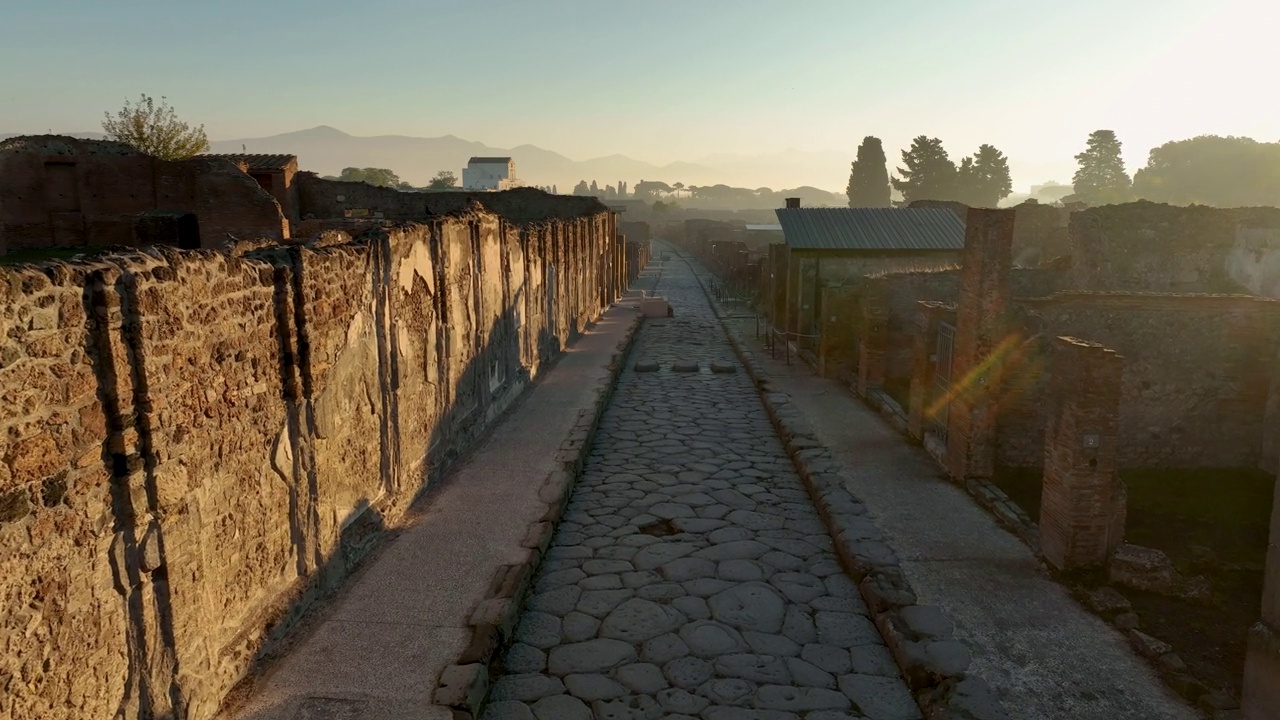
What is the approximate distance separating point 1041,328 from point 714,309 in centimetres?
1581

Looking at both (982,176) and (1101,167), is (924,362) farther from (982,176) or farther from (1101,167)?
(1101,167)

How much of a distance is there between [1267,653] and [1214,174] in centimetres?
8062

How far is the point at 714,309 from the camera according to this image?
2358cm

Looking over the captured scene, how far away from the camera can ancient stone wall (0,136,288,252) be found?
22.4 meters

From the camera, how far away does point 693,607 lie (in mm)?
5586

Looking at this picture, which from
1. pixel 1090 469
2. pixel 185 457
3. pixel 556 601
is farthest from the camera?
pixel 1090 469

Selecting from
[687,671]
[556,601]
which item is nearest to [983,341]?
[687,671]

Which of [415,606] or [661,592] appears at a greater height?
[415,606]

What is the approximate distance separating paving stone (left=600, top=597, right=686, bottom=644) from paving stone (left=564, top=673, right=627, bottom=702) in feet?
1.53

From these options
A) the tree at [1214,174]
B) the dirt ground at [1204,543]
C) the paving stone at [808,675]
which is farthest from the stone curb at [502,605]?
the tree at [1214,174]

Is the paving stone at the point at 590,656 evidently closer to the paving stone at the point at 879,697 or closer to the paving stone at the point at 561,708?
the paving stone at the point at 561,708

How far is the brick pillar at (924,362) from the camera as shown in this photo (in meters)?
8.80

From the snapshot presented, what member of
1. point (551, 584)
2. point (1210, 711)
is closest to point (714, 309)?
point (551, 584)

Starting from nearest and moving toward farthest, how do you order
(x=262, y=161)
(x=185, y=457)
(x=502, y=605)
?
(x=185, y=457)
(x=502, y=605)
(x=262, y=161)
